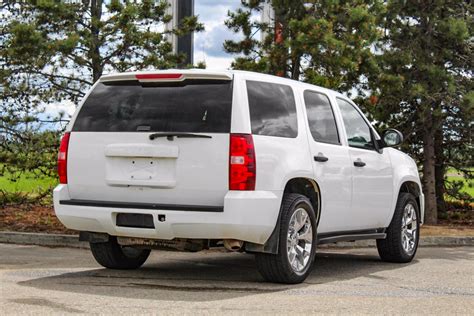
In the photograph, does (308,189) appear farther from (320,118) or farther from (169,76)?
(169,76)

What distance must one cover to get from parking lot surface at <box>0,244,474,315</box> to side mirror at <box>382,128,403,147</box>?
147 centimetres

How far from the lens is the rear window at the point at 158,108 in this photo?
823 cm

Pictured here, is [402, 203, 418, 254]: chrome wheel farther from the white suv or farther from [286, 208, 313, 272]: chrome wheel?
[286, 208, 313, 272]: chrome wheel

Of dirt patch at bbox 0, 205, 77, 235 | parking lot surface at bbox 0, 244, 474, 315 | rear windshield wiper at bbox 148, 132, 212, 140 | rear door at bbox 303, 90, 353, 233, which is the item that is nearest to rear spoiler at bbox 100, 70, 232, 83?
rear windshield wiper at bbox 148, 132, 212, 140

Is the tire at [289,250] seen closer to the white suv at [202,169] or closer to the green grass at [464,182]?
the white suv at [202,169]

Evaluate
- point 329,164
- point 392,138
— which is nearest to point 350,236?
point 329,164

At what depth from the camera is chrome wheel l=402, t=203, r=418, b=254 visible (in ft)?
36.5

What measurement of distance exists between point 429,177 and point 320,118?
842 centimetres

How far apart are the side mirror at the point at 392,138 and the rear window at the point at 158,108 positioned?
3003 millimetres

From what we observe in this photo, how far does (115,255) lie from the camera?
31.1 ft

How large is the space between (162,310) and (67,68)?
28.3ft

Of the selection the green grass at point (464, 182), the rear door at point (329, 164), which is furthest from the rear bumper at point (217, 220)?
the green grass at point (464, 182)

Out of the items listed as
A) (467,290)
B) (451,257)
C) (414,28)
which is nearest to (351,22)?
(414,28)

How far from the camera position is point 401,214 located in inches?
432
